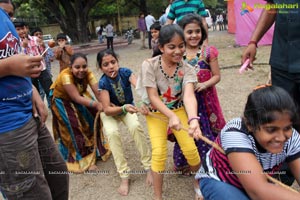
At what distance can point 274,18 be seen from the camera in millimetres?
2453

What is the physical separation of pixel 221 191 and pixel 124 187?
1439mm

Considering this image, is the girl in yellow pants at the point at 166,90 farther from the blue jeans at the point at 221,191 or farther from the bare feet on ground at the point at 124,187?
the blue jeans at the point at 221,191

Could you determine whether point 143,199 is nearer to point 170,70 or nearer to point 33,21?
point 170,70

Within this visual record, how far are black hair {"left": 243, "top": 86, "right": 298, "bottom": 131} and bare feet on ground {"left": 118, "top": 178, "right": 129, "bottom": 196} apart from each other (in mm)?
1675

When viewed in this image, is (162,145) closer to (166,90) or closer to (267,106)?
(166,90)

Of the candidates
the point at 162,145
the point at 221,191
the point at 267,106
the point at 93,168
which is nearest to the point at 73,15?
the point at 93,168

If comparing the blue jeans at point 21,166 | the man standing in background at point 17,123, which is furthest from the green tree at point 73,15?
the blue jeans at point 21,166

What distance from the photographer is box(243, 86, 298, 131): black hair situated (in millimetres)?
1507

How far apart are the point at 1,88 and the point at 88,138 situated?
1969 millimetres

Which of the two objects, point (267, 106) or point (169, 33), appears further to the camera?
point (169, 33)

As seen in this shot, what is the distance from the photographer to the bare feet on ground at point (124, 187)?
2930 millimetres

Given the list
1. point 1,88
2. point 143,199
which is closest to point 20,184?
point 1,88

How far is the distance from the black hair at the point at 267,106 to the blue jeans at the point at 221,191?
1.19ft

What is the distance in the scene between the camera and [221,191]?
5.64 feet
